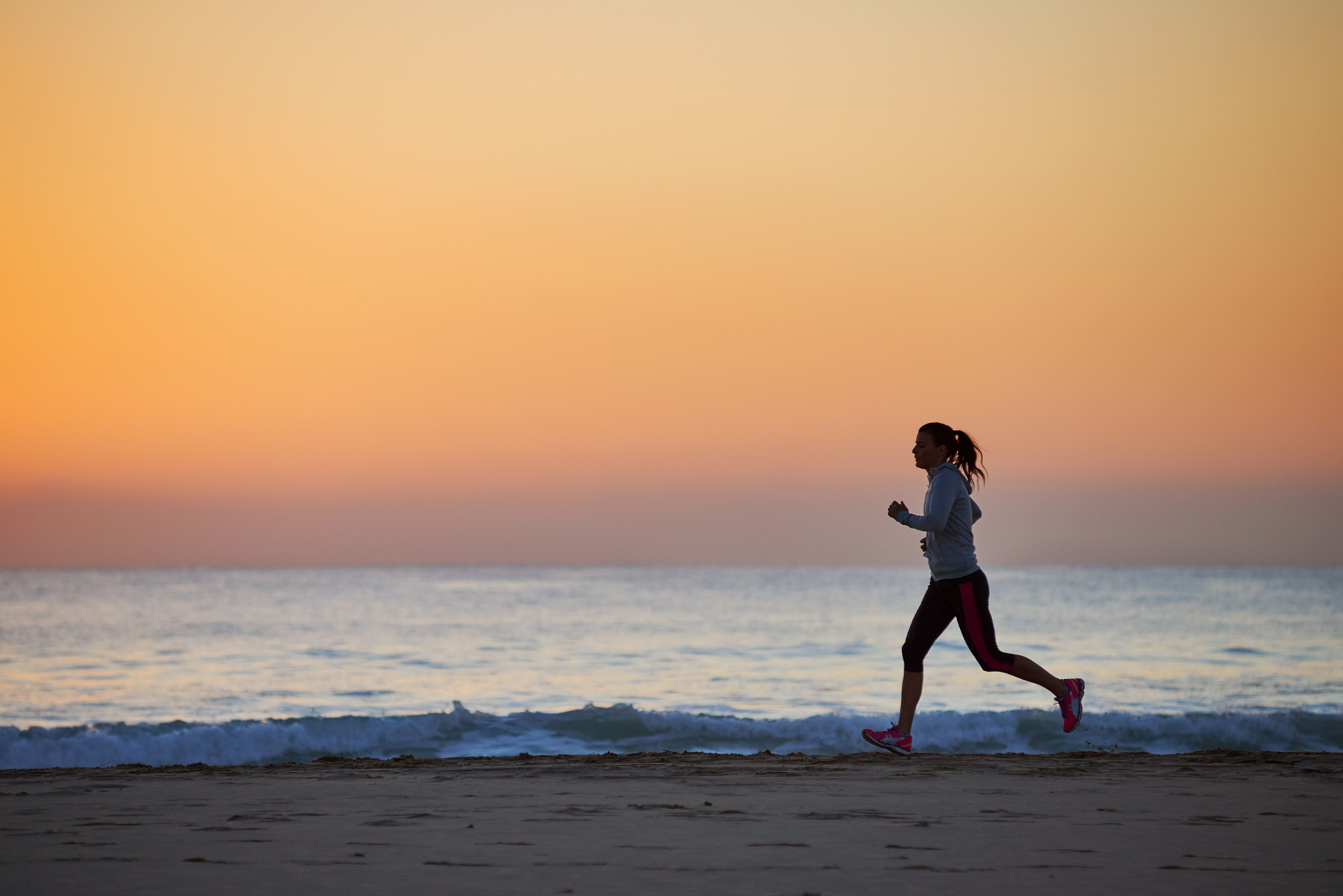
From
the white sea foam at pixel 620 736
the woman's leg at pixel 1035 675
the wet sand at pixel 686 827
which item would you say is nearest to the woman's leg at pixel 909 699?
the wet sand at pixel 686 827

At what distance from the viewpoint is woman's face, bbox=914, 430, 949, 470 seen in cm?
651

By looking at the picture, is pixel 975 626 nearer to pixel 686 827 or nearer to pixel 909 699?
pixel 909 699

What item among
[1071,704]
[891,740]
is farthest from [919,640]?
[1071,704]

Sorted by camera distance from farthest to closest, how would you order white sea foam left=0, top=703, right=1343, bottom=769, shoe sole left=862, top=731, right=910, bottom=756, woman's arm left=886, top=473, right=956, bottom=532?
white sea foam left=0, top=703, right=1343, bottom=769
shoe sole left=862, top=731, right=910, bottom=756
woman's arm left=886, top=473, right=956, bottom=532

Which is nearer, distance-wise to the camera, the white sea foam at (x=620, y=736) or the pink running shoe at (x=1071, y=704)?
the pink running shoe at (x=1071, y=704)

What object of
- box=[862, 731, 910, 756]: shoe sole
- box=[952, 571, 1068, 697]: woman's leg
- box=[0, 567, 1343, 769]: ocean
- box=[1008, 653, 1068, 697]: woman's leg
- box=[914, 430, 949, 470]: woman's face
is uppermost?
box=[914, 430, 949, 470]: woman's face

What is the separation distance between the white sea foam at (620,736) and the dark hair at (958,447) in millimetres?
3754

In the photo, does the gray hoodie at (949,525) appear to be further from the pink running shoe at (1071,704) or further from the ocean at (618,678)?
the ocean at (618,678)

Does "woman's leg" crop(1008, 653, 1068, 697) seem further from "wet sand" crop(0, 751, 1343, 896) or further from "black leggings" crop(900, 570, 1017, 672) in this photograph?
"wet sand" crop(0, 751, 1343, 896)

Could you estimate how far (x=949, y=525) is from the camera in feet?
20.8

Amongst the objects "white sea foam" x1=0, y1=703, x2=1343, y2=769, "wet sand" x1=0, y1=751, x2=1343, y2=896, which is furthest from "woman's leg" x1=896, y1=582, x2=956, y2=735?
"white sea foam" x1=0, y1=703, x2=1343, y2=769

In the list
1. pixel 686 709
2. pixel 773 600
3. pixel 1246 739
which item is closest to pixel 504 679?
pixel 686 709

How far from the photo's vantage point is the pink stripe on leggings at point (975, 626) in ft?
20.2

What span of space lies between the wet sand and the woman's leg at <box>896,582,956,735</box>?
39 centimetres
